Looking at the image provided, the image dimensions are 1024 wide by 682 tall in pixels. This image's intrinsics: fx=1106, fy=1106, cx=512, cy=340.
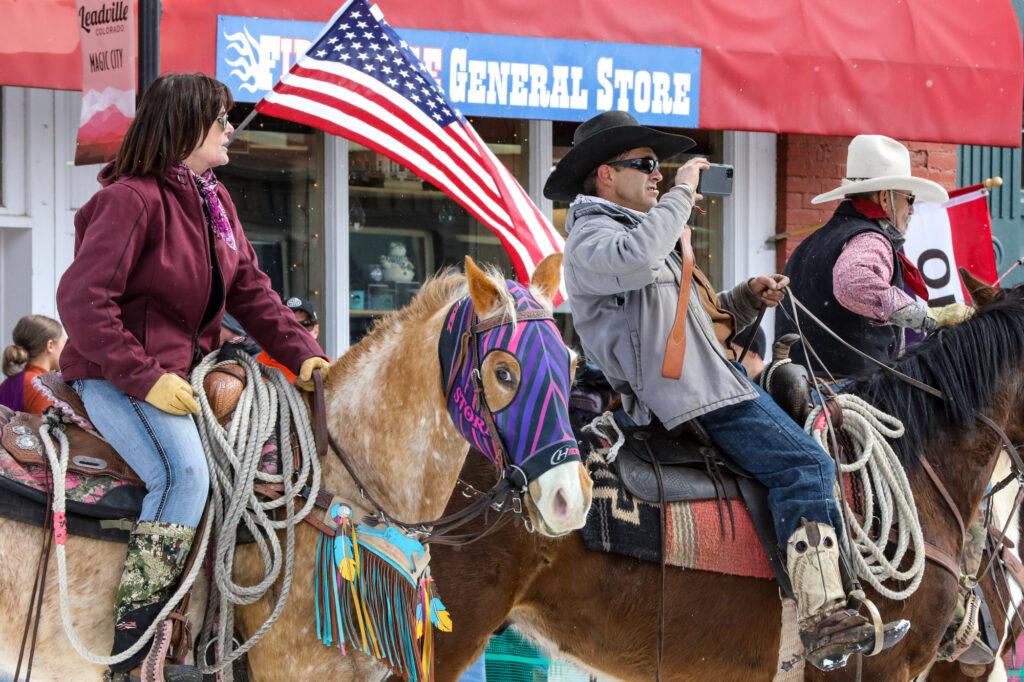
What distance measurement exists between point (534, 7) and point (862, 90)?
7.10 ft

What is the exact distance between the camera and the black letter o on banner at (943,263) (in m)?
6.05

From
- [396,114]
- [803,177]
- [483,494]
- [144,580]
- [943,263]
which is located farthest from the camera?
[803,177]

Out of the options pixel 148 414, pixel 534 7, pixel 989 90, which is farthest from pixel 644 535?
pixel 989 90

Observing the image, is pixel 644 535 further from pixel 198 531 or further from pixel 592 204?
pixel 198 531

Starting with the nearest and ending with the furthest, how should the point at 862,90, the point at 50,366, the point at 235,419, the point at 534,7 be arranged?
the point at 235,419 < the point at 50,366 < the point at 534,7 < the point at 862,90

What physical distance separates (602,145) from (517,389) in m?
1.22

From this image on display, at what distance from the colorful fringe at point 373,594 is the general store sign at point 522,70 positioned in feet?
11.9

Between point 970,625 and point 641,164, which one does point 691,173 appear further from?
point 970,625

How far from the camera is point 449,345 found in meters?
2.87

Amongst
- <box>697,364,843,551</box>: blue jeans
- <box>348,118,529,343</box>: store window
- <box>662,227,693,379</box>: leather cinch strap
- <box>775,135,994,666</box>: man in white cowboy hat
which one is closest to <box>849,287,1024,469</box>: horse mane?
<box>775,135,994,666</box>: man in white cowboy hat

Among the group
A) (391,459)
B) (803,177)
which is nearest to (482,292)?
(391,459)

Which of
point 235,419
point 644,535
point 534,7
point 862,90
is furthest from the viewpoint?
point 862,90

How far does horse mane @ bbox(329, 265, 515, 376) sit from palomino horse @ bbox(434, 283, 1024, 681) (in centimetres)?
64

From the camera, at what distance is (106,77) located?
13.3 feet
